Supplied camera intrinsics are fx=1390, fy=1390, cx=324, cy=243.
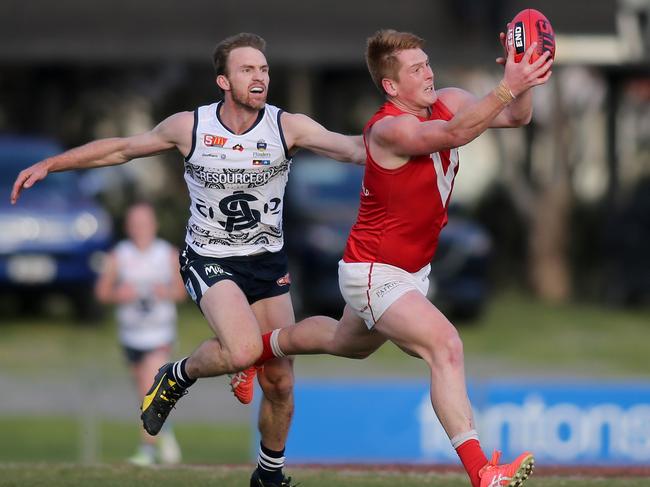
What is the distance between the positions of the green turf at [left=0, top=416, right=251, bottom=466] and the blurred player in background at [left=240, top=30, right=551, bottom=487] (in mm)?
5681

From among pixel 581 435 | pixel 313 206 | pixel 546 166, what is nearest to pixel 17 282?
pixel 313 206

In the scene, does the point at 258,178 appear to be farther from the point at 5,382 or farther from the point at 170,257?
the point at 5,382

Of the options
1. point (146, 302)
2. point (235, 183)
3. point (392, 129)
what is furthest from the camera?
point (146, 302)

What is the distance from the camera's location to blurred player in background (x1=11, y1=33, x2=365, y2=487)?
299 inches

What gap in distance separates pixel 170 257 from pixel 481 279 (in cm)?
677

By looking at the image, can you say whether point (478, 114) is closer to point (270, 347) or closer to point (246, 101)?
point (246, 101)

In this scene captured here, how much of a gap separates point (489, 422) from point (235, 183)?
15.9 ft

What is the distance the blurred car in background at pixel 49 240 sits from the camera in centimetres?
1691

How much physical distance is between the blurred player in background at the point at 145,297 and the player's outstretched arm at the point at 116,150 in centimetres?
421

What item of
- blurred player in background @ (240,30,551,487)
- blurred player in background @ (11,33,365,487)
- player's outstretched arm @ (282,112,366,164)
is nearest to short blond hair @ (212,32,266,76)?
blurred player in background @ (11,33,365,487)

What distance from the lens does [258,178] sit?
763cm

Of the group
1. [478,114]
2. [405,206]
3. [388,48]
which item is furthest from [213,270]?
[478,114]

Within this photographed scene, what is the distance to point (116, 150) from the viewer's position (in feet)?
25.4

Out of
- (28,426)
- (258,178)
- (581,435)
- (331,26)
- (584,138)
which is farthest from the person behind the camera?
(584,138)
